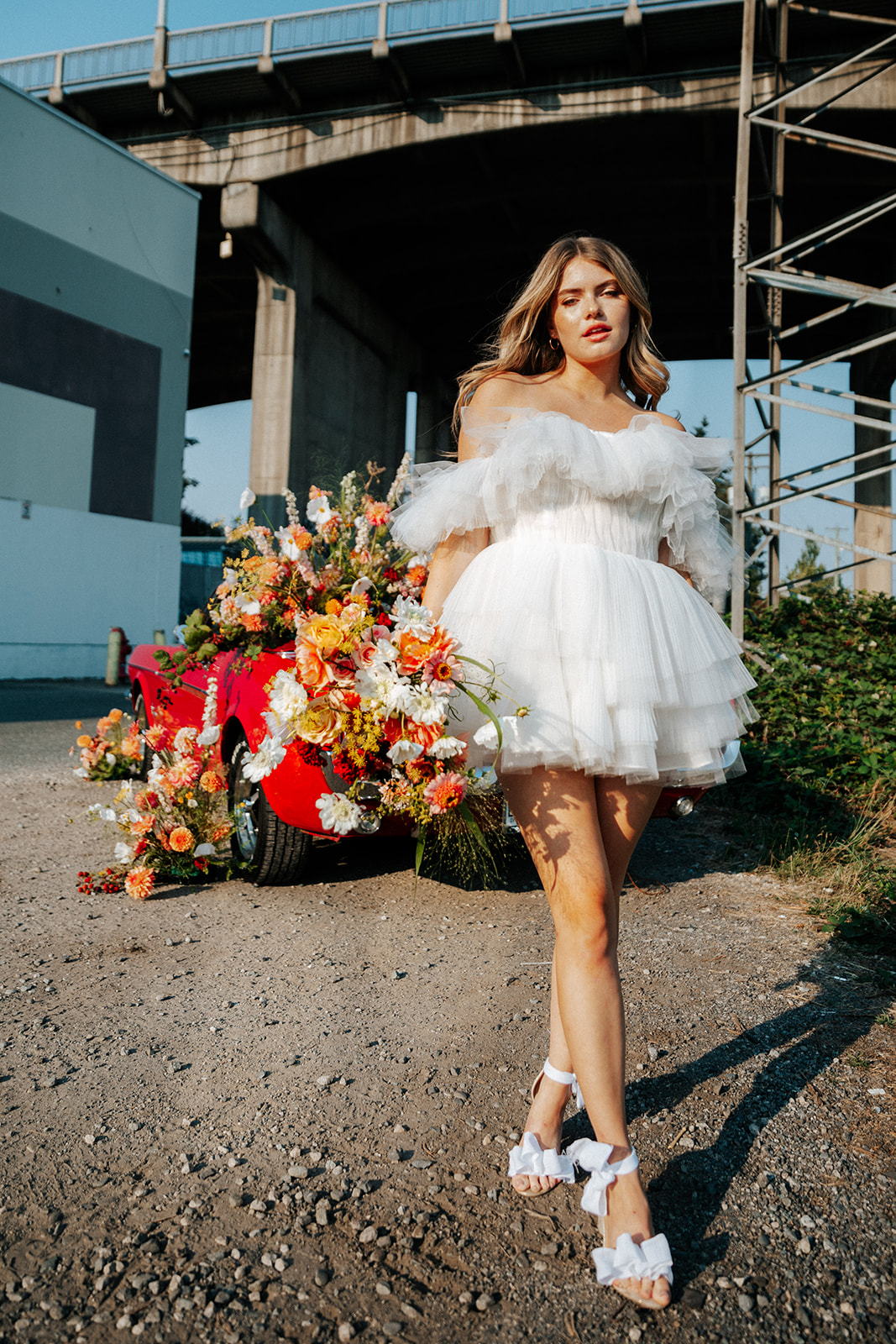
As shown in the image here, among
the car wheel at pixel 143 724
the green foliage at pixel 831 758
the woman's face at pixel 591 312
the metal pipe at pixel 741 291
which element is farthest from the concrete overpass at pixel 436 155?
the woman's face at pixel 591 312

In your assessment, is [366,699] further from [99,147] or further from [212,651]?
[99,147]

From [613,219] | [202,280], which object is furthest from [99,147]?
[613,219]

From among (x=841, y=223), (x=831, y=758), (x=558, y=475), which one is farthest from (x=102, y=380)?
(x=558, y=475)

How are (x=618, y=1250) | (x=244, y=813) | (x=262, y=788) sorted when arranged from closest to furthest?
(x=618, y=1250), (x=262, y=788), (x=244, y=813)

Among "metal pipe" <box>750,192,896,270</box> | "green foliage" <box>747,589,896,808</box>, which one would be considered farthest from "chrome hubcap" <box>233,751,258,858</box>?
"metal pipe" <box>750,192,896,270</box>

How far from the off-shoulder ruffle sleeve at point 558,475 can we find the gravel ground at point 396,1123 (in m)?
1.46

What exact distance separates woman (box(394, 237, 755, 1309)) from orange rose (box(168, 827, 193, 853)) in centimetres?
239

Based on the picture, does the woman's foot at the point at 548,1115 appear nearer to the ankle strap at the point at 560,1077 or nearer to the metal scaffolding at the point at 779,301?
the ankle strap at the point at 560,1077

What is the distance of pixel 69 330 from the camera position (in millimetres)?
16547

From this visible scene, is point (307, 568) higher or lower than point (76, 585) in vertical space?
lower

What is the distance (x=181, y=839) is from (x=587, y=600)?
2.80 m

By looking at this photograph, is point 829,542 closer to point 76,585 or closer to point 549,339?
point 549,339

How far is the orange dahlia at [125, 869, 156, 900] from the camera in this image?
393 centimetres

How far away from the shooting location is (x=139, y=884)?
393cm
